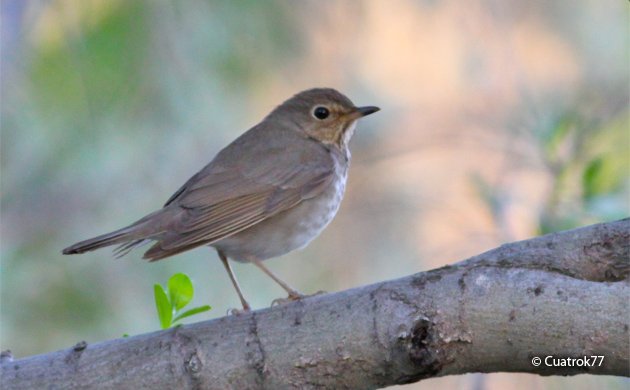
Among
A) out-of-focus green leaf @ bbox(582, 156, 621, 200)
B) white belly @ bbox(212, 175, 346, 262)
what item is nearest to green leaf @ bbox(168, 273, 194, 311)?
white belly @ bbox(212, 175, 346, 262)

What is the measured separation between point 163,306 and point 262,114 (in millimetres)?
5415

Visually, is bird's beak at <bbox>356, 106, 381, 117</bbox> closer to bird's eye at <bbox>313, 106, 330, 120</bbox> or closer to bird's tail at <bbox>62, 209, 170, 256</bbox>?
bird's eye at <bbox>313, 106, 330, 120</bbox>

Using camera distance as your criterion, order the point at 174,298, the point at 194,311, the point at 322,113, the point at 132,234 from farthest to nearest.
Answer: the point at 322,113
the point at 132,234
the point at 174,298
the point at 194,311

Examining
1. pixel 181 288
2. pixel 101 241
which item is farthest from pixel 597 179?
pixel 101 241

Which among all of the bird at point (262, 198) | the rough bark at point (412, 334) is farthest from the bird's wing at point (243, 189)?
the rough bark at point (412, 334)

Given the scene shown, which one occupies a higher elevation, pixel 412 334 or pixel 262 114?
pixel 262 114

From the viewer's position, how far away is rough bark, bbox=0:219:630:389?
2.85m

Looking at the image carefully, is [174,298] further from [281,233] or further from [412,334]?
[281,233]

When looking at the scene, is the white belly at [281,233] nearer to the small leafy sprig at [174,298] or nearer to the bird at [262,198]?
the bird at [262,198]

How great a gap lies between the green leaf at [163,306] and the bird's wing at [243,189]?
16.8 inches

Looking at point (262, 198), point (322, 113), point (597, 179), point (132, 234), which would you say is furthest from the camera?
point (322, 113)

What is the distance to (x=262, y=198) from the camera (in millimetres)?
4832

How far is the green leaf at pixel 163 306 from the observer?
3496 millimetres

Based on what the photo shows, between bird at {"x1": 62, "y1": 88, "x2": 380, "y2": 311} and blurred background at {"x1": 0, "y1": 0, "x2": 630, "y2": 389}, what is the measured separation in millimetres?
956
